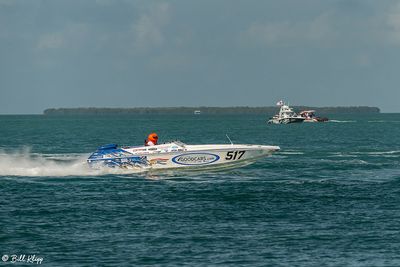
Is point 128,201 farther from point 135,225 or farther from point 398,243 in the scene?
point 398,243

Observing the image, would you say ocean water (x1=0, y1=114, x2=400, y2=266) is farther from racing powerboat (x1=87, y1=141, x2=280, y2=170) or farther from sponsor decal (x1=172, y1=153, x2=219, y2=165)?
sponsor decal (x1=172, y1=153, x2=219, y2=165)

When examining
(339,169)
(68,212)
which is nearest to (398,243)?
(68,212)

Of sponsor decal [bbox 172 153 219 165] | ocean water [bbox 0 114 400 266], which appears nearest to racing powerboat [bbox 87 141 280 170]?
sponsor decal [bbox 172 153 219 165]

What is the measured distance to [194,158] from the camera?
141ft

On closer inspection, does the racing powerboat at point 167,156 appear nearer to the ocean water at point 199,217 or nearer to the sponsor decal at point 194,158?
the sponsor decal at point 194,158

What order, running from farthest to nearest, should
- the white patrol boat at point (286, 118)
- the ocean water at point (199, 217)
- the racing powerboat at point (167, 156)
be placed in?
the white patrol boat at point (286, 118), the racing powerboat at point (167, 156), the ocean water at point (199, 217)

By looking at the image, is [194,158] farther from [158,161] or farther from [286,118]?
[286,118]

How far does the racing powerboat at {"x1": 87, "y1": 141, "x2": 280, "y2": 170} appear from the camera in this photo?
4272cm

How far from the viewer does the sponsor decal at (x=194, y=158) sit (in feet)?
140

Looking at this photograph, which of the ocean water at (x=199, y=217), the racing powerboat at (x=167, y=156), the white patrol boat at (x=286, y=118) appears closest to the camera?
the ocean water at (x=199, y=217)

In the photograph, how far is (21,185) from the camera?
40031 mm

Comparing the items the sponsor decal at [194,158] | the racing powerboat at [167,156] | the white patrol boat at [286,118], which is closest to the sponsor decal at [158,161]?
the racing powerboat at [167,156]

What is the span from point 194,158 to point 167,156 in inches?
63.4

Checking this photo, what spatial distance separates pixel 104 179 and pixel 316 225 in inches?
688
